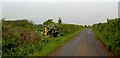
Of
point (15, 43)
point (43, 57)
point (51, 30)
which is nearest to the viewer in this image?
point (43, 57)

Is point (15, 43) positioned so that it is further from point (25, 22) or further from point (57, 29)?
point (57, 29)

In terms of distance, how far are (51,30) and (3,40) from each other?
18.6 m

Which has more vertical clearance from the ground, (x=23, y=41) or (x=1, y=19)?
(x=1, y=19)

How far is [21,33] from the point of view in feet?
61.8

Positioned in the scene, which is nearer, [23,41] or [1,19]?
[1,19]

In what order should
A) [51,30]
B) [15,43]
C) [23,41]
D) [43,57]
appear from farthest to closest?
[51,30]
[23,41]
[15,43]
[43,57]

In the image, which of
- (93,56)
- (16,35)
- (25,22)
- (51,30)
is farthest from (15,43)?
(51,30)

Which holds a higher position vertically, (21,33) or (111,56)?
(21,33)

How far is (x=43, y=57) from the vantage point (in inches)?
625

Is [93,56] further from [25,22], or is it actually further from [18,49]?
[25,22]

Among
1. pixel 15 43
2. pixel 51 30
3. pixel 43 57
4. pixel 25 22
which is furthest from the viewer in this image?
pixel 51 30

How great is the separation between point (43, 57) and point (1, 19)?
3.79 m

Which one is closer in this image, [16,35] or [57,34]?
[16,35]

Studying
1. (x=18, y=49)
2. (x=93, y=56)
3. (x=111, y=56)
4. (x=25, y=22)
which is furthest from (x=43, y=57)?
(x=25, y=22)
